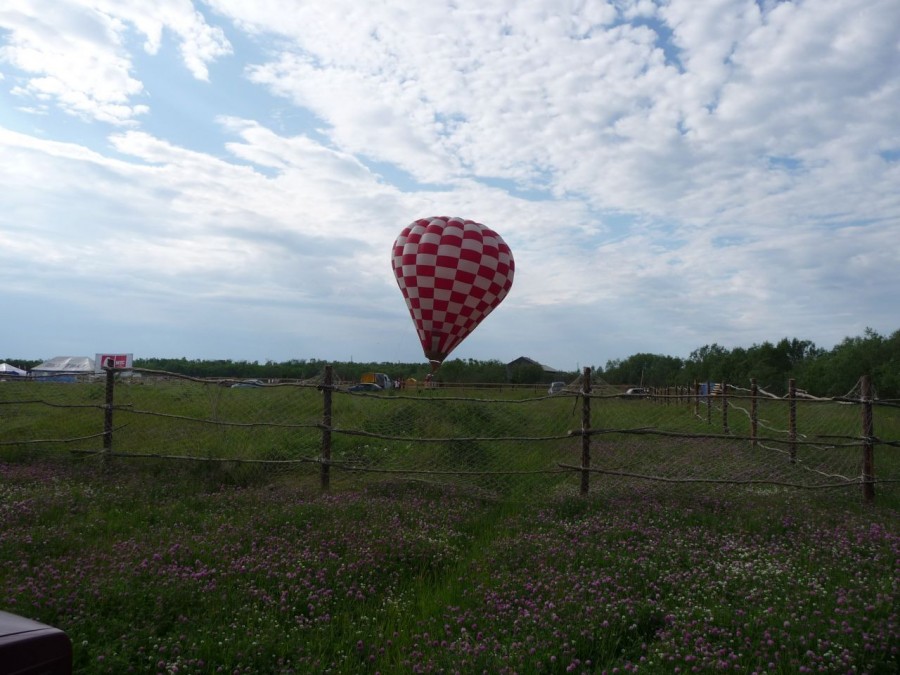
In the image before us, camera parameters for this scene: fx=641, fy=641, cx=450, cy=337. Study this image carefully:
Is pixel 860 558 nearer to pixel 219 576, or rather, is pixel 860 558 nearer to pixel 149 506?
pixel 219 576

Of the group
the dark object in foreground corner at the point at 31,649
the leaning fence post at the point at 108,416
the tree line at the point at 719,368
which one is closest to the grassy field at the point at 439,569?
the leaning fence post at the point at 108,416

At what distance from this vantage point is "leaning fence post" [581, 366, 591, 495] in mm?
7926

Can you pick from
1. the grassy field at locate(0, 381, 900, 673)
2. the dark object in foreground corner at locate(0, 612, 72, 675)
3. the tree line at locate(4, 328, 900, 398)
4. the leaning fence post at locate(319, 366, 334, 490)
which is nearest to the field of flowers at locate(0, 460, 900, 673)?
Answer: the grassy field at locate(0, 381, 900, 673)

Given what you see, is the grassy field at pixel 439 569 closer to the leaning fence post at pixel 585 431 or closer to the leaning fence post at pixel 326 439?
the leaning fence post at pixel 326 439

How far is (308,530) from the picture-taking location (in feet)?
20.0

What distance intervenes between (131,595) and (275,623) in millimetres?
1048

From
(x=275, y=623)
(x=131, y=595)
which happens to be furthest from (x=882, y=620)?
(x=131, y=595)

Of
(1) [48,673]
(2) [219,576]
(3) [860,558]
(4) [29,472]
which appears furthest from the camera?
(4) [29,472]

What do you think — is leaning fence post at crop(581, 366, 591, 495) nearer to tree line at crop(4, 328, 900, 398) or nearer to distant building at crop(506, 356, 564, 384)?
tree line at crop(4, 328, 900, 398)

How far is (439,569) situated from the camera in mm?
5488

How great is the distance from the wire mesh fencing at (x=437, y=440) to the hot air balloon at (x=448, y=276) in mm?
1252

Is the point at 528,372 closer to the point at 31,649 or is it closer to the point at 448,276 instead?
the point at 448,276

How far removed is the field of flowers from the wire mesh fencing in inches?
42.1

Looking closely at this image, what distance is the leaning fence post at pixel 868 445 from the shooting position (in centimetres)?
759
